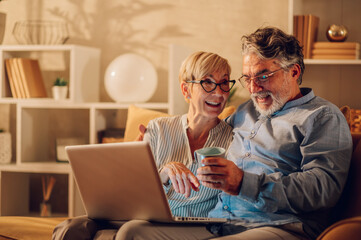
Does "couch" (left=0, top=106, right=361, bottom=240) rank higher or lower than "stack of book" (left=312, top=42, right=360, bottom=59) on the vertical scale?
lower

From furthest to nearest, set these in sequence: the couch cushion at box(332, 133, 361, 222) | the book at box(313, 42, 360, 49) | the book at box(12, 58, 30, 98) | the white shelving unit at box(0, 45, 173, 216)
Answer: the book at box(12, 58, 30, 98)
the white shelving unit at box(0, 45, 173, 216)
the book at box(313, 42, 360, 49)
the couch cushion at box(332, 133, 361, 222)

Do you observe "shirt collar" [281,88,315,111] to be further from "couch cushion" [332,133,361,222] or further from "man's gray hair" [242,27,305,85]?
"couch cushion" [332,133,361,222]

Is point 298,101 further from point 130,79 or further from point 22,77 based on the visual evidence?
point 22,77

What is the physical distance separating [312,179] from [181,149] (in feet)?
1.99

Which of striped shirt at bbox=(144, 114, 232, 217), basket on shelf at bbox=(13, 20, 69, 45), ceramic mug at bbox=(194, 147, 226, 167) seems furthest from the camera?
basket on shelf at bbox=(13, 20, 69, 45)

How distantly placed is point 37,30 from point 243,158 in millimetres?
2259

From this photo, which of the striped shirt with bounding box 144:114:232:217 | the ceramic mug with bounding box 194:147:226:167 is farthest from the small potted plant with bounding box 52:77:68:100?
the ceramic mug with bounding box 194:147:226:167

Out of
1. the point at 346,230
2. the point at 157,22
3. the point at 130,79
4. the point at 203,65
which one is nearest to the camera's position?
the point at 346,230

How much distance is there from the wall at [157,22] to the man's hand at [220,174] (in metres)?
1.70

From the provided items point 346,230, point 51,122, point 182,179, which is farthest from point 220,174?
point 51,122

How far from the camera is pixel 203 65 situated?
1974 millimetres

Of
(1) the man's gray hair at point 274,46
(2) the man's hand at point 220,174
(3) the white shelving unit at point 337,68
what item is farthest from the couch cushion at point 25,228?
(3) the white shelving unit at point 337,68

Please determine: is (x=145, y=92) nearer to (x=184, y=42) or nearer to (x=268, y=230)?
(x=184, y=42)

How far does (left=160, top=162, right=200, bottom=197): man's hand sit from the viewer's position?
1.71 m
